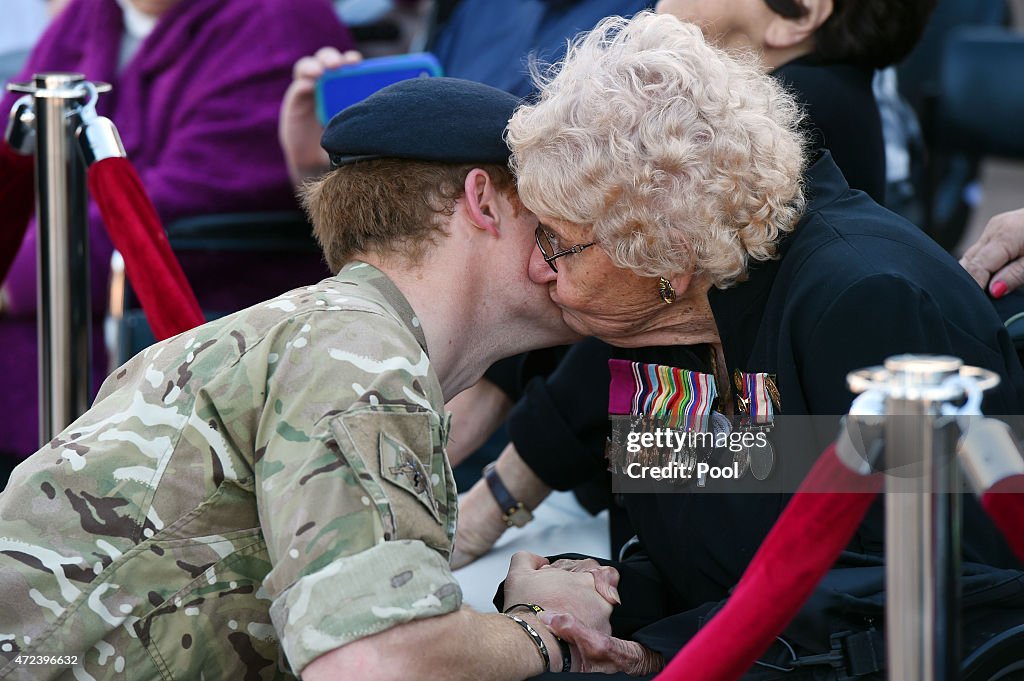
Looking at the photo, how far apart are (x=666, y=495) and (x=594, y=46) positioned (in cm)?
69

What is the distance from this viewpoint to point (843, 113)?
2473 mm

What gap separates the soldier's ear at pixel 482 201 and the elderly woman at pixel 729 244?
Result: 0.05 m

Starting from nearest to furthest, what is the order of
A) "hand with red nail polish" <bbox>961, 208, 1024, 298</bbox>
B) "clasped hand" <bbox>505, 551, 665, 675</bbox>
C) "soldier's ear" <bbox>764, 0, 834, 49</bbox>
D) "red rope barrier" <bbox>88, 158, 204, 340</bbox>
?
1. "clasped hand" <bbox>505, 551, 665, 675</bbox>
2. "hand with red nail polish" <bbox>961, 208, 1024, 298</bbox>
3. "red rope barrier" <bbox>88, 158, 204, 340</bbox>
4. "soldier's ear" <bbox>764, 0, 834, 49</bbox>

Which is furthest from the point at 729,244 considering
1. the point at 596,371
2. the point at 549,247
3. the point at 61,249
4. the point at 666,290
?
the point at 61,249

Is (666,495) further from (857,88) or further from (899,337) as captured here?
(857,88)

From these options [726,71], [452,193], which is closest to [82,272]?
[452,193]

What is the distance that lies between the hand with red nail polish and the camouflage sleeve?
3.58 ft

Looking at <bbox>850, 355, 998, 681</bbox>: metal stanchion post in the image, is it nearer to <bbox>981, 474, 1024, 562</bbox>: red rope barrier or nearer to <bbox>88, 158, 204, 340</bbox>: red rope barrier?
<bbox>981, 474, 1024, 562</bbox>: red rope barrier

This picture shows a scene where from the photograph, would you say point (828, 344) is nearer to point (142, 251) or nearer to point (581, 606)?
point (581, 606)

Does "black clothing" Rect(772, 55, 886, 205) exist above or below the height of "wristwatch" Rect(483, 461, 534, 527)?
above

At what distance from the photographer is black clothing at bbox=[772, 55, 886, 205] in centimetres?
245

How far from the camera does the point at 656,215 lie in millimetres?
1812

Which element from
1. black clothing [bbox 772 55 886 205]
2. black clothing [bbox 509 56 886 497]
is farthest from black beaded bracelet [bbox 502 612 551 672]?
black clothing [bbox 772 55 886 205]

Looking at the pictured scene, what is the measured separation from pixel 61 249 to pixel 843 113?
151 cm
